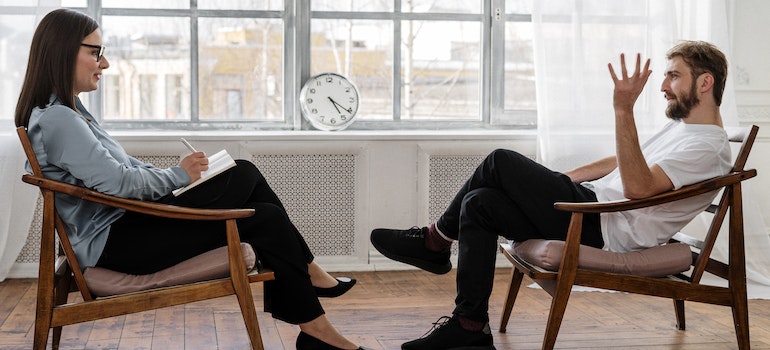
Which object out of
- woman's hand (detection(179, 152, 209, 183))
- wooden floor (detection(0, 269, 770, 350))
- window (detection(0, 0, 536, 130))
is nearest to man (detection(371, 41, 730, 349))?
wooden floor (detection(0, 269, 770, 350))

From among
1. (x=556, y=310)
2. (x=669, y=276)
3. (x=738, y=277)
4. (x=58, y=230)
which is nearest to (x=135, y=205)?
(x=58, y=230)

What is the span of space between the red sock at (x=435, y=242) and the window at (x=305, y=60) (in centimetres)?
167

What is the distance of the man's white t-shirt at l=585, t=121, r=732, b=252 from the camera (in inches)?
109

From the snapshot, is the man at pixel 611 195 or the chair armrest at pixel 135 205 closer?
the chair armrest at pixel 135 205

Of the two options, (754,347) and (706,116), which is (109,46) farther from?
(754,347)

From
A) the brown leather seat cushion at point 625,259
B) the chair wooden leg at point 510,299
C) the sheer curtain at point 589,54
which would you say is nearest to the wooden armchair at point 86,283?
the brown leather seat cushion at point 625,259

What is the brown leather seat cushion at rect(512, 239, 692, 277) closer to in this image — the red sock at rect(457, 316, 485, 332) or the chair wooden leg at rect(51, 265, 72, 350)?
the red sock at rect(457, 316, 485, 332)

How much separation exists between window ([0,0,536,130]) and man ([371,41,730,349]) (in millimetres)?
1813

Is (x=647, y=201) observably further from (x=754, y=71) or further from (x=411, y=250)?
(x=754, y=71)

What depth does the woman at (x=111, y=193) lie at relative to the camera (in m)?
2.52

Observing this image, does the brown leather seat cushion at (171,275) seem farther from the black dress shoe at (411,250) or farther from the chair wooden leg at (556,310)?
the chair wooden leg at (556,310)

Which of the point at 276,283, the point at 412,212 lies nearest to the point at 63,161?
the point at 276,283

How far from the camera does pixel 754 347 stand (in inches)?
123

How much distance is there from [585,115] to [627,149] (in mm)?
1711
